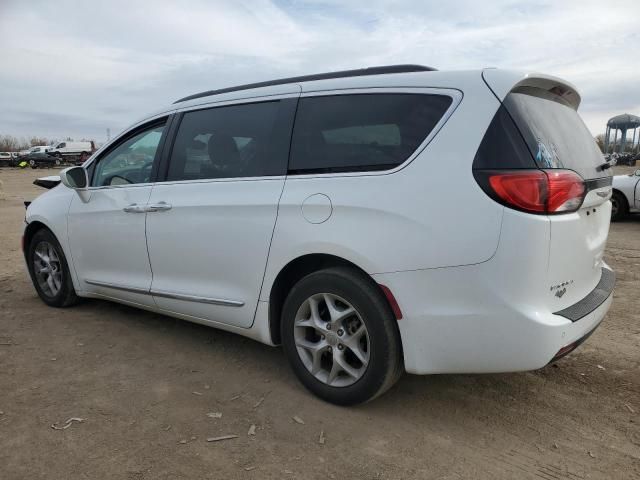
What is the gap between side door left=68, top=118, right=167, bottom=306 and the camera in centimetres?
385

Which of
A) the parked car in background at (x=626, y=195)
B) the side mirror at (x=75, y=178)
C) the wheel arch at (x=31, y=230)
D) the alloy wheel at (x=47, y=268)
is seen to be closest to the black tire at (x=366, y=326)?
the side mirror at (x=75, y=178)

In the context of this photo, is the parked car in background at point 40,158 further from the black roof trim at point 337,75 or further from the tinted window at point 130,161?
the black roof trim at point 337,75

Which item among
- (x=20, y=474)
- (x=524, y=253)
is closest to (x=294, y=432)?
(x=20, y=474)

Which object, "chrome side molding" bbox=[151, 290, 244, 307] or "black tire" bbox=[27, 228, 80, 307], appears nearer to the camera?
"chrome side molding" bbox=[151, 290, 244, 307]

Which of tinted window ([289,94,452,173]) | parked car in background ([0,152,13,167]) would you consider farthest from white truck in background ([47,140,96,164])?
tinted window ([289,94,452,173])

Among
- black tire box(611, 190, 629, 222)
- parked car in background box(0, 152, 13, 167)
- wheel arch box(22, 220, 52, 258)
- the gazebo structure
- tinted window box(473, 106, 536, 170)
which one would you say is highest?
the gazebo structure

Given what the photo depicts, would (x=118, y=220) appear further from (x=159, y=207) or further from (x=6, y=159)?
(x=6, y=159)

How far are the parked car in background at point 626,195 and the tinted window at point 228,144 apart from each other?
9.19 metres

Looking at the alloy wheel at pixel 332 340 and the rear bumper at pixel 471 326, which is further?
the alloy wheel at pixel 332 340

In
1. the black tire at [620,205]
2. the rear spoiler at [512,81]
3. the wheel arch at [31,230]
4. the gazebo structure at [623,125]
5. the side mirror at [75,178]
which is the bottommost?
the wheel arch at [31,230]

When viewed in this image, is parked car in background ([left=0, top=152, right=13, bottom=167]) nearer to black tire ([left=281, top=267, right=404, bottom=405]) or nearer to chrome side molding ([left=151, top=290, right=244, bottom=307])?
chrome side molding ([left=151, top=290, right=244, bottom=307])

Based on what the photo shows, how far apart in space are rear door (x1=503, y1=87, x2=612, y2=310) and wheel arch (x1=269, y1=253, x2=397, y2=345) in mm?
971

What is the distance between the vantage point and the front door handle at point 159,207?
11.8 feet

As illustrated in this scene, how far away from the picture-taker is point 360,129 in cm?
284
